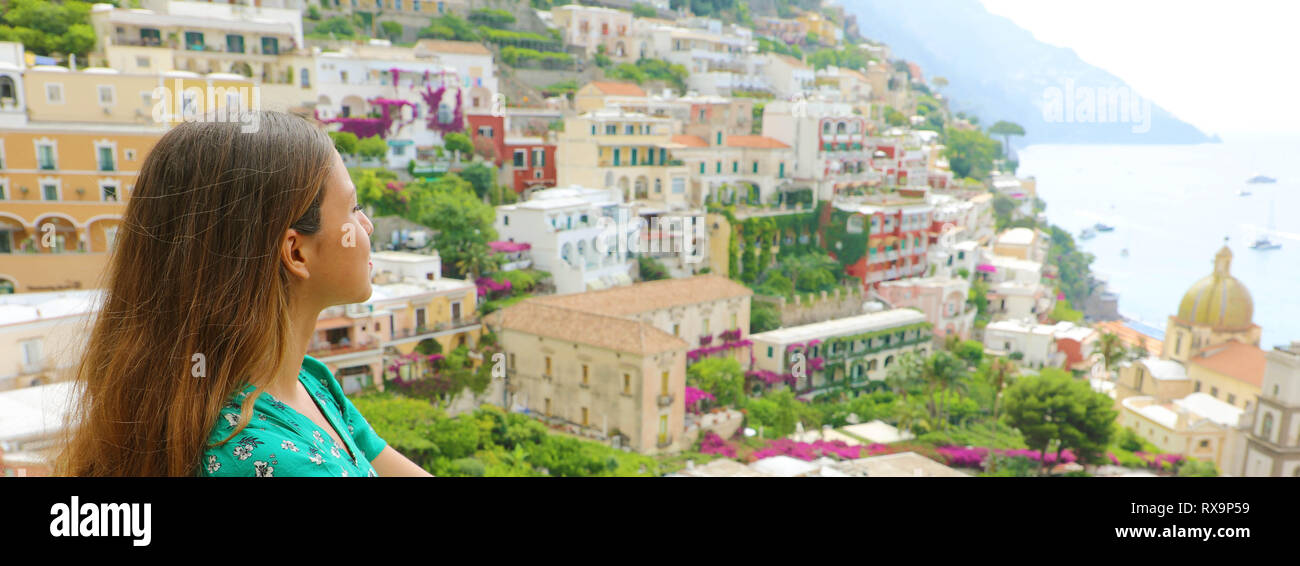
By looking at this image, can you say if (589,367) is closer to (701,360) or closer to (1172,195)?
(701,360)

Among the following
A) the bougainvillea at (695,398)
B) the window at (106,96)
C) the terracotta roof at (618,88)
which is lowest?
the bougainvillea at (695,398)

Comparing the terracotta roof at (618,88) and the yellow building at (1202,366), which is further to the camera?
the terracotta roof at (618,88)

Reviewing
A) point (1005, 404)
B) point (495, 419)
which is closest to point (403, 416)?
point (495, 419)

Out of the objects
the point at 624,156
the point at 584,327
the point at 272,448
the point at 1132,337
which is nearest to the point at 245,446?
the point at 272,448

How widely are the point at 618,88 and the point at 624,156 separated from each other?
2.50 metres

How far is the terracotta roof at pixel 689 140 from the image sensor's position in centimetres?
1193

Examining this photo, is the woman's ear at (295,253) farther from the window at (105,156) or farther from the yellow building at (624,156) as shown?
the yellow building at (624,156)

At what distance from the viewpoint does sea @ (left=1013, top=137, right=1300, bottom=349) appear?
11781 millimetres

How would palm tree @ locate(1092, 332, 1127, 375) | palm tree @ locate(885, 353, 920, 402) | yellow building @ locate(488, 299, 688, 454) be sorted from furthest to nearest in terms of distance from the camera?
1. palm tree @ locate(1092, 332, 1127, 375)
2. palm tree @ locate(885, 353, 920, 402)
3. yellow building @ locate(488, 299, 688, 454)

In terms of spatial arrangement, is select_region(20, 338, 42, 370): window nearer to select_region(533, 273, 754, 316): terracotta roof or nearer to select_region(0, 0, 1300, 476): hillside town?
select_region(0, 0, 1300, 476): hillside town

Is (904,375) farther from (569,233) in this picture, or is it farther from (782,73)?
(782,73)

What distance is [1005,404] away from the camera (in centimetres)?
870

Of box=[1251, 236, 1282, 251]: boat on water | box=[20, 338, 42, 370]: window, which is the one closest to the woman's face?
box=[20, 338, 42, 370]: window

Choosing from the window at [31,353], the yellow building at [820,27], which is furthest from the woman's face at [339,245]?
the yellow building at [820,27]
